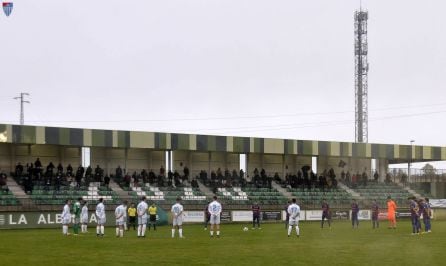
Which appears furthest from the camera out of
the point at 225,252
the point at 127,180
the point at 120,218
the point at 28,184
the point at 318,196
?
the point at 318,196

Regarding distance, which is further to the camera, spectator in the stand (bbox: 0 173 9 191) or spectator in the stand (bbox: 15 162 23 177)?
spectator in the stand (bbox: 15 162 23 177)

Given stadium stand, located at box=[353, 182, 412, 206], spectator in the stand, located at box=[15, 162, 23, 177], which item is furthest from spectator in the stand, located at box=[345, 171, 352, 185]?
spectator in the stand, located at box=[15, 162, 23, 177]

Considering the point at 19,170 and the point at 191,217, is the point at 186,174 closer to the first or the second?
the point at 191,217

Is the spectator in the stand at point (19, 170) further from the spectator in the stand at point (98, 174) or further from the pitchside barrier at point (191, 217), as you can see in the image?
the pitchside barrier at point (191, 217)

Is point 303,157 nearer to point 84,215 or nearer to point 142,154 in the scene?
point 142,154

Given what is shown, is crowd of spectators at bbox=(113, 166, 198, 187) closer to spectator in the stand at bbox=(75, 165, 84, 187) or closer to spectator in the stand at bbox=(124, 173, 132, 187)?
spectator in the stand at bbox=(124, 173, 132, 187)

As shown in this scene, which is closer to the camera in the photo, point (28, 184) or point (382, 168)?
point (28, 184)

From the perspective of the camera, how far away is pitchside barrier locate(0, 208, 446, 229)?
52500 millimetres

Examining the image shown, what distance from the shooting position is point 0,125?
192 feet

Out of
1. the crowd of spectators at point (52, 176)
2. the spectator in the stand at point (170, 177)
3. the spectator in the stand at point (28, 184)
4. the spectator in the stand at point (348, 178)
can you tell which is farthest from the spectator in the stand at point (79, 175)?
the spectator in the stand at point (348, 178)

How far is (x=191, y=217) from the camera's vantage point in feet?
201

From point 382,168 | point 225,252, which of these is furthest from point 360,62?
point 225,252

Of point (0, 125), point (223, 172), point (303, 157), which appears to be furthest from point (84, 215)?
point (303, 157)

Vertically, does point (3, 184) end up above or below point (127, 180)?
below
